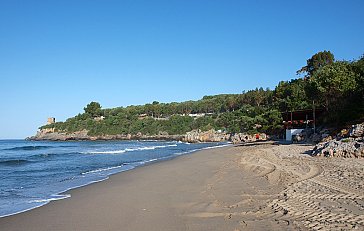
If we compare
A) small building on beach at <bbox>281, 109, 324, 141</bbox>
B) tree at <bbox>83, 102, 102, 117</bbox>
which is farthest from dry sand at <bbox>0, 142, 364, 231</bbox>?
tree at <bbox>83, 102, 102, 117</bbox>

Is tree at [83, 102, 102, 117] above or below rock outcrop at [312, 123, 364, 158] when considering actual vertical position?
above

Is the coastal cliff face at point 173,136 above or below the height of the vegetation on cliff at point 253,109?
below

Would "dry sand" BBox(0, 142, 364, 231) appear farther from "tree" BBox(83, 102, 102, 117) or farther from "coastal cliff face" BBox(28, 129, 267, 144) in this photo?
"tree" BBox(83, 102, 102, 117)

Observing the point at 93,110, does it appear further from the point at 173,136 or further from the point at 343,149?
the point at 343,149

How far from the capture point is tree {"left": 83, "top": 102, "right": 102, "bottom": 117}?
512 feet

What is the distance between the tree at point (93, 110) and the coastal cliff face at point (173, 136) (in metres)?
18.5

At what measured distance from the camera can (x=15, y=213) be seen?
868cm

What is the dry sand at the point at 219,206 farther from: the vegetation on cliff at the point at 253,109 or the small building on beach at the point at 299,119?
the small building on beach at the point at 299,119

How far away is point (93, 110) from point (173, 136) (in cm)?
6010

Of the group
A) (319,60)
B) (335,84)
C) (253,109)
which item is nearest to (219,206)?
(335,84)

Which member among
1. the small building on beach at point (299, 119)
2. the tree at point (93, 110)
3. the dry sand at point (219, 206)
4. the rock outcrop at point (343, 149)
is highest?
the tree at point (93, 110)

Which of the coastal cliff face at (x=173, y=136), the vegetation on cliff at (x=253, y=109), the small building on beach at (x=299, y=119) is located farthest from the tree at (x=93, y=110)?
the small building on beach at (x=299, y=119)

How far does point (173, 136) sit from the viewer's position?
368ft

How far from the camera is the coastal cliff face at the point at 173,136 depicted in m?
64.4
